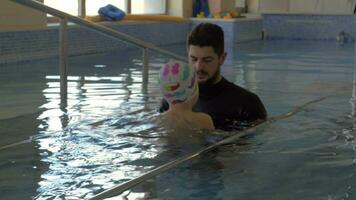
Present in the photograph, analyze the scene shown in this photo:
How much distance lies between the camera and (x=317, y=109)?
6.28 metres

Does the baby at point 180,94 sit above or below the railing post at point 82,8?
below

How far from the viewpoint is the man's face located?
4129mm


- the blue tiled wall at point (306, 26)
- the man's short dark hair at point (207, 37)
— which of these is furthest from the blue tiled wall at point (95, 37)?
the man's short dark hair at point (207, 37)

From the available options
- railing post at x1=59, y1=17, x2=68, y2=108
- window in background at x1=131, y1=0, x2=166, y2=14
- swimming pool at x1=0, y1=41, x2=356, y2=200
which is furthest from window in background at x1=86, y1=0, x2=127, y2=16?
railing post at x1=59, y1=17, x2=68, y2=108

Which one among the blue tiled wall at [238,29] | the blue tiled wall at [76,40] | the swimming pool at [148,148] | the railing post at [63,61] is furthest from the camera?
the blue tiled wall at [238,29]

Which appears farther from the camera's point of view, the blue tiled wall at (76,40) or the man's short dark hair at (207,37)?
the blue tiled wall at (76,40)

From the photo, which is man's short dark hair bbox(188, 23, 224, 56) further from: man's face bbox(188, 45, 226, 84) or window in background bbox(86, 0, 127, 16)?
window in background bbox(86, 0, 127, 16)

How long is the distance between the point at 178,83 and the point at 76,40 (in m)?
8.66

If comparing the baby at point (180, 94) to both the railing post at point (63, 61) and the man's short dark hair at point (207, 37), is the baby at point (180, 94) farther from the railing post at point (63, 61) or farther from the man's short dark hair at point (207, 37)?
the railing post at point (63, 61)

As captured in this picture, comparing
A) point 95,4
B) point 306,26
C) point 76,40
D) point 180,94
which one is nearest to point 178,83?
point 180,94

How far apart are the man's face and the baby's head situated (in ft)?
0.91

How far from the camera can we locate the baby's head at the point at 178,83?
378 cm

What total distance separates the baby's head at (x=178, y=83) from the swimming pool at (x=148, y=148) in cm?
30

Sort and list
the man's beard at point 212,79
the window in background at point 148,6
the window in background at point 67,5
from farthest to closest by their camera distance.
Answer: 1. the window in background at point 148,6
2. the window in background at point 67,5
3. the man's beard at point 212,79
